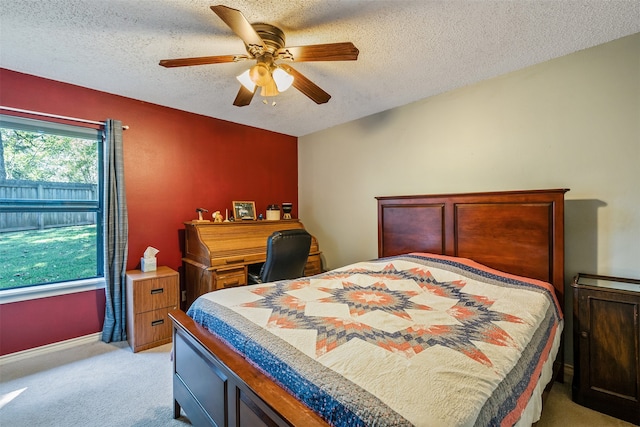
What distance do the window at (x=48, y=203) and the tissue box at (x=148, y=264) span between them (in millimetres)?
412

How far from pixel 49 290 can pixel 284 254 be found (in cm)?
210

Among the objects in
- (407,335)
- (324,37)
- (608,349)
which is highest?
(324,37)

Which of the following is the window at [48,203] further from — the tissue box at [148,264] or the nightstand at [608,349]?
the nightstand at [608,349]

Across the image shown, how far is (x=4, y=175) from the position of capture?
2412 mm

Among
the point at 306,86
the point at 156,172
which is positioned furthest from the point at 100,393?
the point at 306,86

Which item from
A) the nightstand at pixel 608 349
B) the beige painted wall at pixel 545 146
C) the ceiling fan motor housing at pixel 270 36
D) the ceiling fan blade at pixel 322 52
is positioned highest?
the ceiling fan motor housing at pixel 270 36

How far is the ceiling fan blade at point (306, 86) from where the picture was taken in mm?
1892

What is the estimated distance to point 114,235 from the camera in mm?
2770

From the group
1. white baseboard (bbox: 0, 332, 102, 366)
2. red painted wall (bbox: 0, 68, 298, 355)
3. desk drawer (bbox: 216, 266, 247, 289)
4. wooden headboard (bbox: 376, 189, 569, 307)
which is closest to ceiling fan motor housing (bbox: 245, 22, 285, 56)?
wooden headboard (bbox: 376, 189, 569, 307)

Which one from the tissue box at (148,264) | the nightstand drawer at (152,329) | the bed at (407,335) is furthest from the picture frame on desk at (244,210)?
the bed at (407,335)

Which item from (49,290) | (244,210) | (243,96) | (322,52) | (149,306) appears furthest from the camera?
(244,210)

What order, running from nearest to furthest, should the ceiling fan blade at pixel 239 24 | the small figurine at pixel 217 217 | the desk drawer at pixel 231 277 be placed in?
the ceiling fan blade at pixel 239 24, the desk drawer at pixel 231 277, the small figurine at pixel 217 217

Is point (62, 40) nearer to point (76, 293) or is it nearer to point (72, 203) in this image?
point (72, 203)

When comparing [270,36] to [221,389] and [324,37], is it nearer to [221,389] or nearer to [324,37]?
[324,37]
